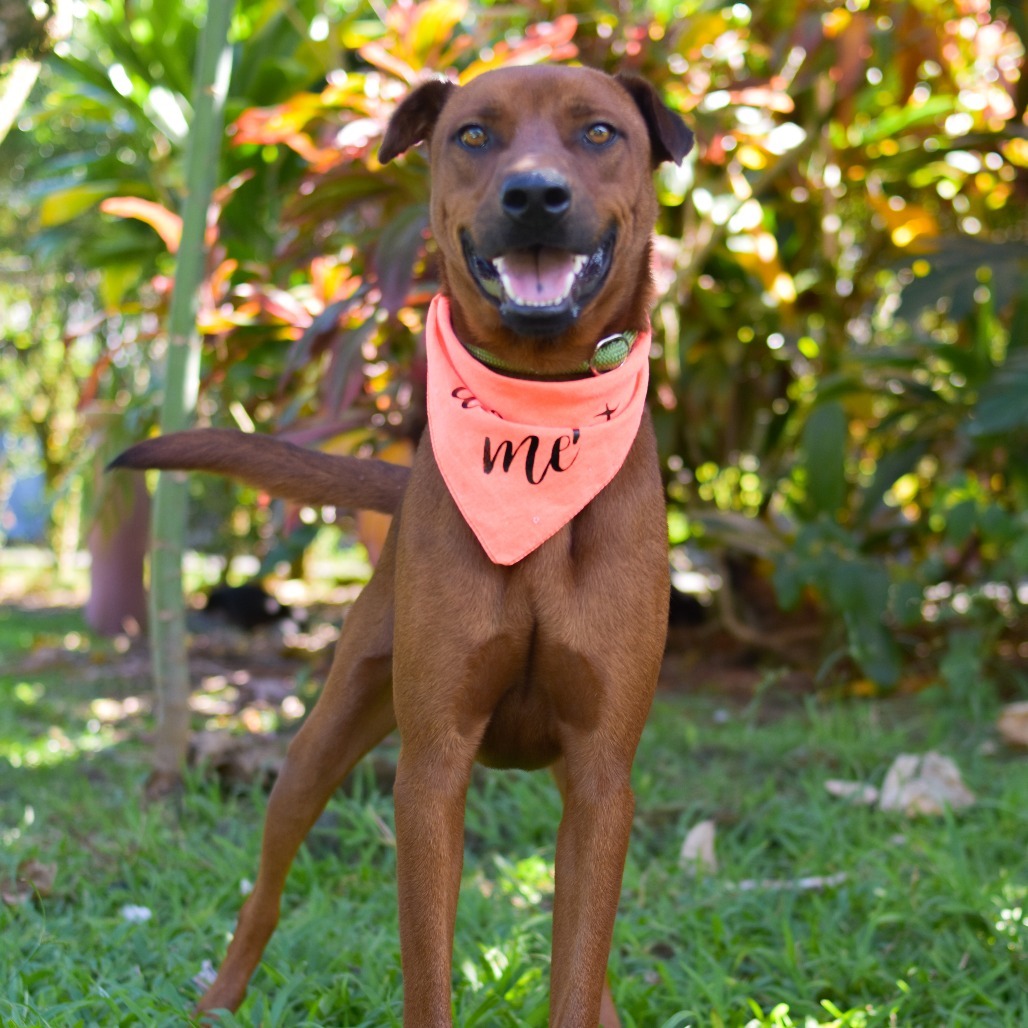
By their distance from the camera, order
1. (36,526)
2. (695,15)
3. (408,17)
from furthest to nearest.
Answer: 1. (36,526)
2. (695,15)
3. (408,17)

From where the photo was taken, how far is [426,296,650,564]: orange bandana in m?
1.96

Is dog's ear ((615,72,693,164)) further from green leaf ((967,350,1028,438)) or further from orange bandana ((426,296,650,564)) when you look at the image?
green leaf ((967,350,1028,438))

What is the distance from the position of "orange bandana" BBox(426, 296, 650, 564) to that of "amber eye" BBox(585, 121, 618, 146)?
37 centimetres

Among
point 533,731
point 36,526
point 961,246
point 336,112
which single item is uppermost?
point 336,112

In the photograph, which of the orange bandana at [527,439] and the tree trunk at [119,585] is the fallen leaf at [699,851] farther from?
the tree trunk at [119,585]

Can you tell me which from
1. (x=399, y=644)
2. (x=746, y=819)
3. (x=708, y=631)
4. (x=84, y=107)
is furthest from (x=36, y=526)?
(x=399, y=644)

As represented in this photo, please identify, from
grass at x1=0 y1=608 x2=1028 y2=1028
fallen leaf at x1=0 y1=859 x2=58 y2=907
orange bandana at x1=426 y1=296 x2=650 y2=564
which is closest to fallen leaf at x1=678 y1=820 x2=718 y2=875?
grass at x1=0 y1=608 x2=1028 y2=1028

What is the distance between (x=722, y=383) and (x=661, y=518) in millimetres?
3255

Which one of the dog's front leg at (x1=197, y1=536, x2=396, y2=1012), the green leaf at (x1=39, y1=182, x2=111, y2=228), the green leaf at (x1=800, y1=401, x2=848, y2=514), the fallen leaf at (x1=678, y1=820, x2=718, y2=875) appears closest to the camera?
the dog's front leg at (x1=197, y1=536, x2=396, y2=1012)

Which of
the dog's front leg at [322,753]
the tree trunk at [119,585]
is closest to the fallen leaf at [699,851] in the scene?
the dog's front leg at [322,753]

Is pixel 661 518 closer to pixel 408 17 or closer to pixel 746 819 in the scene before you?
pixel 746 819

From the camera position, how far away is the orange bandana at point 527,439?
1961 millimetres

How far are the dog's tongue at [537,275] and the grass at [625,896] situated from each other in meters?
1.28

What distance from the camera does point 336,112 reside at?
4.29m
